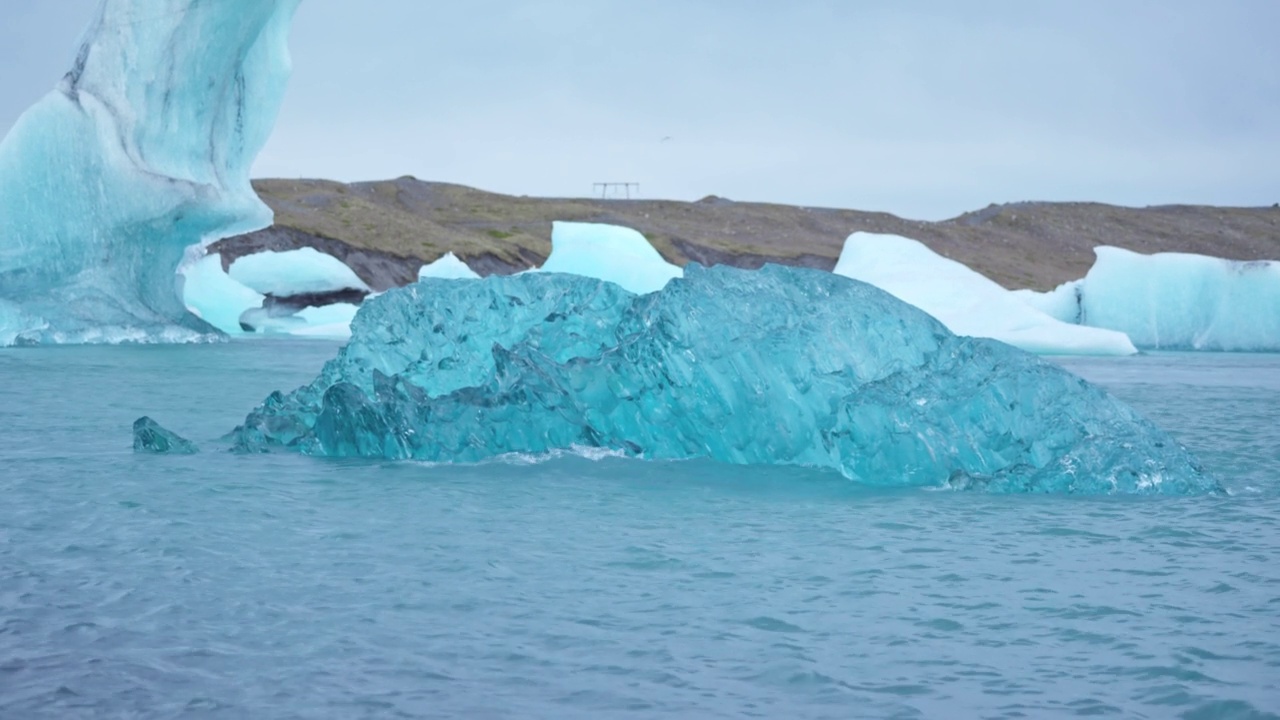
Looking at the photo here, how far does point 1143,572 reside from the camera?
4.89 metres

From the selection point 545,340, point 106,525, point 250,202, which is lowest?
point 106,525

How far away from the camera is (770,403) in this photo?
777 cm

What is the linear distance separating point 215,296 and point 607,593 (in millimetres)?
23923

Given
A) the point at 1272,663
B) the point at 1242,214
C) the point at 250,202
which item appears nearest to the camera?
the point at 1272,663

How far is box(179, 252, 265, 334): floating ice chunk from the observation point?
2639cm

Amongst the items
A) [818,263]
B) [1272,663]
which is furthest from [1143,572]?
[818,263]

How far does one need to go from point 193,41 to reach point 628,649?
15363mm

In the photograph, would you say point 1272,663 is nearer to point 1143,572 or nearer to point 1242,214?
point 1143,572

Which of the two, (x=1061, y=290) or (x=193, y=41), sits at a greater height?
(x=193, y=41)

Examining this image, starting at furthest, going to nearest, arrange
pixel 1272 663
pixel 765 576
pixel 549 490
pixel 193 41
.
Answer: pixel 193 41, pixel 549 490, pixel 765 576, pixel 1272 663

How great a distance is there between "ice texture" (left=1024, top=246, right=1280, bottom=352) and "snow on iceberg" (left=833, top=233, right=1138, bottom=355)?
8.69 ft

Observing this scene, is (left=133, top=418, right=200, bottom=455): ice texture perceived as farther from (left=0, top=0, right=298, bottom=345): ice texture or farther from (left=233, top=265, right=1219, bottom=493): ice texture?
(left=0, top=0, right=298, bottom=345): ice texture

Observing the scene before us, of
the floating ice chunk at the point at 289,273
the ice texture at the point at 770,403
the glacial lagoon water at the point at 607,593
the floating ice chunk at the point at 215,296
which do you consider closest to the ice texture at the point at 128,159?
the floating ice chunk at the point at 215,296

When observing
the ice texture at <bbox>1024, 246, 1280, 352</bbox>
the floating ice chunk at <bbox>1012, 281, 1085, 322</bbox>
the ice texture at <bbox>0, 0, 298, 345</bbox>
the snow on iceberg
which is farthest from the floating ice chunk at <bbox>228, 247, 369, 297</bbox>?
the ice texture at <bbox>1024, 246, 1280, 352</bbox>
